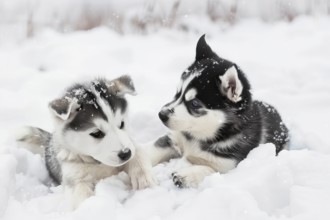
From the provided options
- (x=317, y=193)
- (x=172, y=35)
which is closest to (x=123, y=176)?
(x=317, y=193)

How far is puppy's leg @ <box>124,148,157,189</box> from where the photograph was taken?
377 cm

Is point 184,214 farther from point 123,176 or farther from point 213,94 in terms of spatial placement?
point 213,94

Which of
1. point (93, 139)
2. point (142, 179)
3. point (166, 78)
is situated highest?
point (93, 139)

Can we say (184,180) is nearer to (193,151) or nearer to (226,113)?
(193,151)

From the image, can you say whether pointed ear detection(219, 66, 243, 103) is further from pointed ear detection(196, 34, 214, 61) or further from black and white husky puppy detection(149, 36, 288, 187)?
pointed ear detection(196, 34, 214, 61)

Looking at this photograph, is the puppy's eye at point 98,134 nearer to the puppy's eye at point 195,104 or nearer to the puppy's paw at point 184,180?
the puppy's paw at point 184,180

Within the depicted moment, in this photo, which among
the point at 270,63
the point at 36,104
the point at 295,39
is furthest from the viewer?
the point at 295,39

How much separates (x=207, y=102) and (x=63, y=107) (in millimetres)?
1170

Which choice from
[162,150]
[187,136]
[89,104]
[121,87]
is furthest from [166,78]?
[89,104]

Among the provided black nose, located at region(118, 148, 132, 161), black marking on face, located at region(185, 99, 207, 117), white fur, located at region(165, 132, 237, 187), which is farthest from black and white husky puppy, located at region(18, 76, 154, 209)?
black marking on face, located at region(185, 99, 207, 117)

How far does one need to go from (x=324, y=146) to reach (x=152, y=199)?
196 centimetres

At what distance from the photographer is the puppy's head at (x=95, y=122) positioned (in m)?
3.74

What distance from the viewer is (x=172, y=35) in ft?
26.6

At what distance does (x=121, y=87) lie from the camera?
13.8 ft
